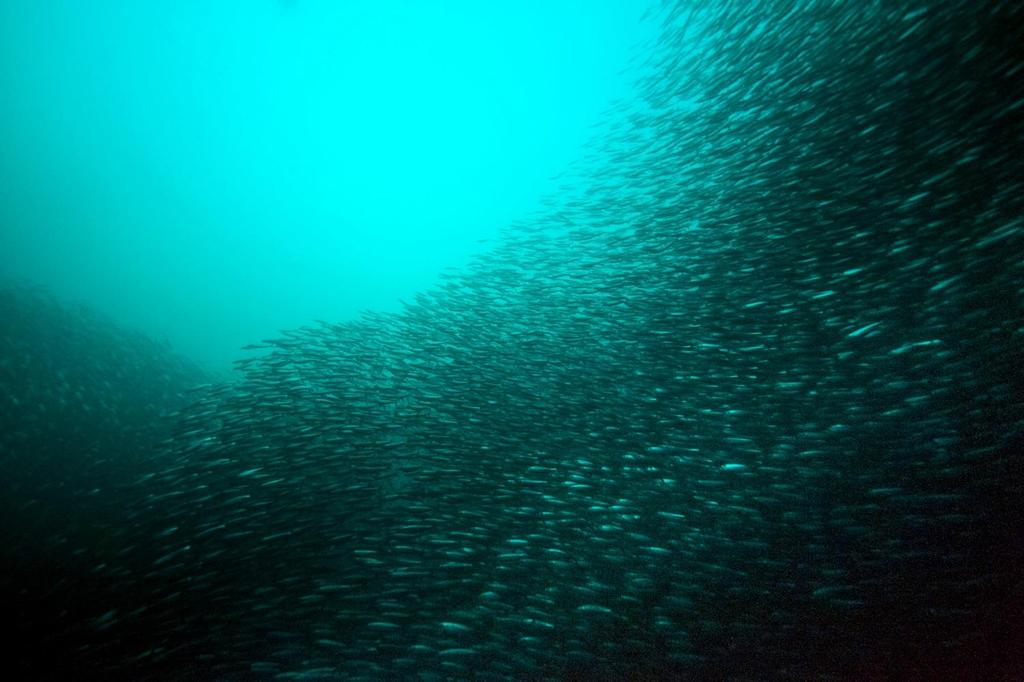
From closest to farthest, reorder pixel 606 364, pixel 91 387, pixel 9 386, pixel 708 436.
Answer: pixel 708 436, pixel 606 364, pixel 9 386, pixel 91 387

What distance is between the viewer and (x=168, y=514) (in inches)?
197

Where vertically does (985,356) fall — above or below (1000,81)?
→ below

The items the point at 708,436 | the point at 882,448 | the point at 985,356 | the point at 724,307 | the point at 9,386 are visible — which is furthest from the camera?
the point at 9,386

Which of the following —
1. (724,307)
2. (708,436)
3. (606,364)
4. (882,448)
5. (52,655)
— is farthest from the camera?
(606,364)

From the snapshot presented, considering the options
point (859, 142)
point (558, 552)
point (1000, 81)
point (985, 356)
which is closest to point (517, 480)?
point (558, 552)

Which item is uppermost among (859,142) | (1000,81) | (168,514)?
(859,142)

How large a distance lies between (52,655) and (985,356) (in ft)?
25.5

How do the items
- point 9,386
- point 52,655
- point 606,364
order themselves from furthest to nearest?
point 9,386
point 606,364
point 52,655

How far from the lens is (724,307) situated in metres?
6.34

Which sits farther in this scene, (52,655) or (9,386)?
(9,386)

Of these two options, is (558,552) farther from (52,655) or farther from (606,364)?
(52,655)

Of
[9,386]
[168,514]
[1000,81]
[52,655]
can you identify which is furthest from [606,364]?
[9,386]

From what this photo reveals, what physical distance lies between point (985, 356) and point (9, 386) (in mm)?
15405

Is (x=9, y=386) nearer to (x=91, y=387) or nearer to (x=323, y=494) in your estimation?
(x=91, y=387)
